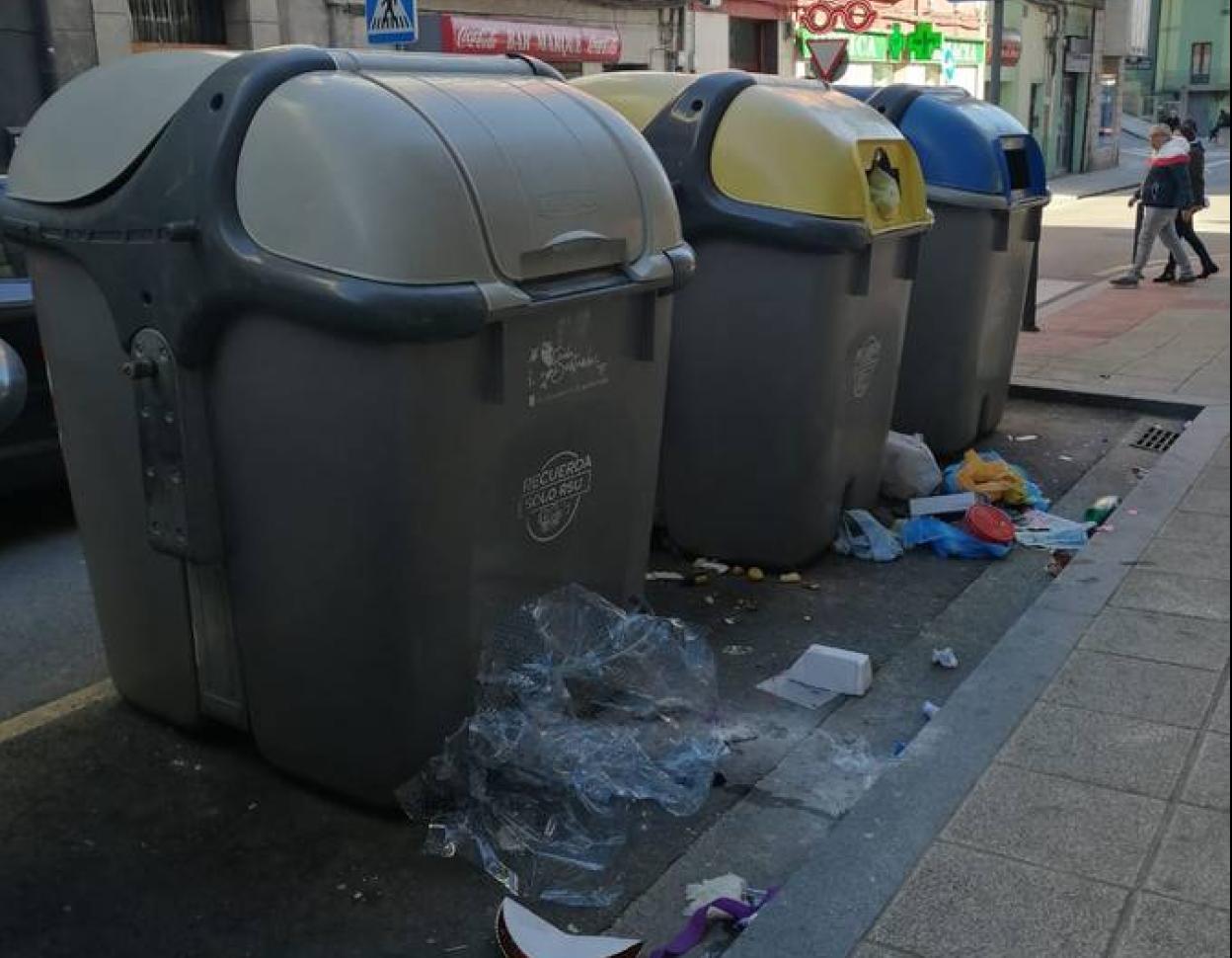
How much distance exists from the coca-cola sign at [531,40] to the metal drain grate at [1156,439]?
32.0 ft

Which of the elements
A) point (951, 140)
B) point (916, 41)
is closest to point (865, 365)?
point (951, 140)

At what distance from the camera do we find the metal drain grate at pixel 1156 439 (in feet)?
22.9

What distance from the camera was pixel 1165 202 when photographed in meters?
12.3

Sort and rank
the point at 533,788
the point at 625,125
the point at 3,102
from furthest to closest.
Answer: the point at 3,102 < the point at 625,125 < the point at 533,788

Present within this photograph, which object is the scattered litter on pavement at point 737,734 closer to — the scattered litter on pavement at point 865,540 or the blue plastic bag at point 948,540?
the scattered litter on pavement at point 865,540

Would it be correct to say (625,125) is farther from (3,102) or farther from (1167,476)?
(3,102)

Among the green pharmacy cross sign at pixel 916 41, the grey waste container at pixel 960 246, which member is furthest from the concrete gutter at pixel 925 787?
the green pharmacy cross sign at pixel 916 41

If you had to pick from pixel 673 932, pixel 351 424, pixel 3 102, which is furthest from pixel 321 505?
pixel 3 102

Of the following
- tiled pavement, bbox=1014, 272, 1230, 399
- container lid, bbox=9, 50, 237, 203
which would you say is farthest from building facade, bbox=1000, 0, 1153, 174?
container lid, bbox=9, 50, 237, 203

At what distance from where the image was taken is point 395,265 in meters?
2.77

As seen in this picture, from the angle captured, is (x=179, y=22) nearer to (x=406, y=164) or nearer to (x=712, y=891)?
(x=406, y=164)

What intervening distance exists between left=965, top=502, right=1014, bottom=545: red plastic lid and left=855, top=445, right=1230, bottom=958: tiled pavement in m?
1.33

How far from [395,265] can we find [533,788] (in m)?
1.36

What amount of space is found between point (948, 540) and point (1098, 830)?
2522 millimetres
